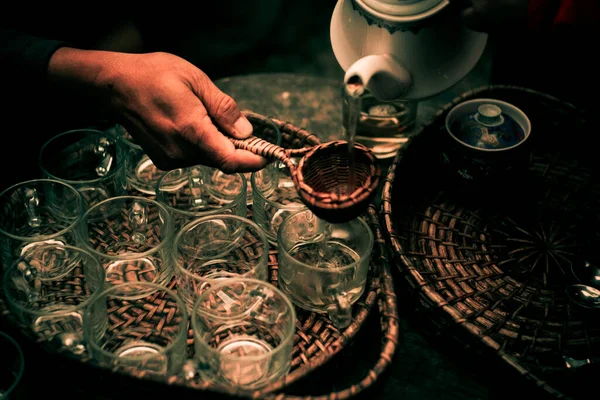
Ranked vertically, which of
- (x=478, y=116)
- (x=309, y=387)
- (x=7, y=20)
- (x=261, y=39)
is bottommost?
(x=261, y=39)

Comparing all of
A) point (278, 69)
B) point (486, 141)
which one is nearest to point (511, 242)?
point (486, 141)

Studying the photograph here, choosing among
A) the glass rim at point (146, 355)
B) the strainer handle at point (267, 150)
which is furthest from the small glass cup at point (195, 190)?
the glass rim at point (146, 355)

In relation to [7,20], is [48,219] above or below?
below

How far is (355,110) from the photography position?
0.91m

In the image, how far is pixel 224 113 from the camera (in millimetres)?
1019

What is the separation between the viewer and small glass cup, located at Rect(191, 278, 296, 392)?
820mm

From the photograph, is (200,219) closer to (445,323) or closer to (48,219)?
(48,219)

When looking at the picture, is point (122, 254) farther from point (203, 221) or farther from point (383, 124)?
point (383, 124)

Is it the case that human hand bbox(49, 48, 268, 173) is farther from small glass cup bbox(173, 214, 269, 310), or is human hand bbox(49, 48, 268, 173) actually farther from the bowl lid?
the bowl lid

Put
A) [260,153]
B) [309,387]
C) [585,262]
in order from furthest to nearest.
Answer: [585,262] < [260,153] < [309,387]

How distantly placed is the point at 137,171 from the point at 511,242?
776 millimetres

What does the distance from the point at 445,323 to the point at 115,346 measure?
52cm

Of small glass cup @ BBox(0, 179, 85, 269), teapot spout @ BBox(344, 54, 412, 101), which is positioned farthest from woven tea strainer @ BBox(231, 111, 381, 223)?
small glass cup @ BBox(0, 179, 85, 269)

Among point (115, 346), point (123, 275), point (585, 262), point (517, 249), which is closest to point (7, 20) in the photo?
point (123, 275)
